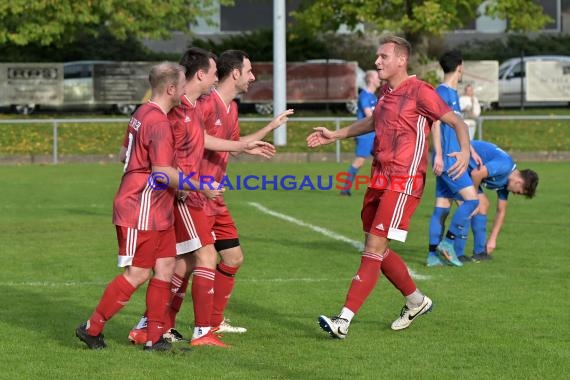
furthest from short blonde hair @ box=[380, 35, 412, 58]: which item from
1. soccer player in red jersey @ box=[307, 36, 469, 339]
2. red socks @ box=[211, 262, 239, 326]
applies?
red socks @ box=[211, 262, 239, 326]

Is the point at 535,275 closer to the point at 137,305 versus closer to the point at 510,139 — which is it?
the point at 137,305

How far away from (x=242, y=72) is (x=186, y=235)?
3.92 ft

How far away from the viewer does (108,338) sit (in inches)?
363

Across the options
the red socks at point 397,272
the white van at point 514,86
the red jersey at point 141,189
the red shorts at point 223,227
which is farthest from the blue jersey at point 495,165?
the white van at point 514,86

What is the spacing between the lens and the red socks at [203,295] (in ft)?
29.3

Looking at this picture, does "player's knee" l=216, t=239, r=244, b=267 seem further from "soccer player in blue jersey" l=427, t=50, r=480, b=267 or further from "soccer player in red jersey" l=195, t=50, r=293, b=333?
"soccer player in blue jersey" l=427, t=50, r=480, b=267

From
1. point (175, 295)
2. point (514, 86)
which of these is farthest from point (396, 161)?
→ point (514, 86)

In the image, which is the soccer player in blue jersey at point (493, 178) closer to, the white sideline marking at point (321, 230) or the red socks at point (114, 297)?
A: the white sideline marking at point (321, 230)

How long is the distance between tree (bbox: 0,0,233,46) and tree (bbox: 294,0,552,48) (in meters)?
3.09

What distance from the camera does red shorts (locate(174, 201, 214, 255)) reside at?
8.93m

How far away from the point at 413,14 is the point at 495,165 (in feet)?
82.3

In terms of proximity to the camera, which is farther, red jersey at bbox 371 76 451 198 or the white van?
the white van

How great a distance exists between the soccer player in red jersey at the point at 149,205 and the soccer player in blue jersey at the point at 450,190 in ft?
16.7

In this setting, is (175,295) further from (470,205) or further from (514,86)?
(514,86)
